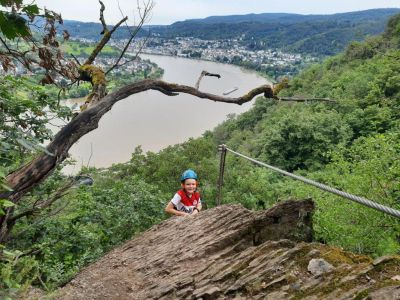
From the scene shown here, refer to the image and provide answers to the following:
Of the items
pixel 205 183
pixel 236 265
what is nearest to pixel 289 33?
pixel 205 183

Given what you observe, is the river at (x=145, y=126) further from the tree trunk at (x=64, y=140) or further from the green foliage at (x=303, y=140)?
the tree trunk at (x=64, y=140)

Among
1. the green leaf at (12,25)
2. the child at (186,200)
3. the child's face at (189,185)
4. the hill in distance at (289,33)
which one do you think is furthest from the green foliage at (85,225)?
the hill in distance at (289,33)

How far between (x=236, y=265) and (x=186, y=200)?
6.57 ft

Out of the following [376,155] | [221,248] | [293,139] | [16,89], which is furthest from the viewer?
[293,139]

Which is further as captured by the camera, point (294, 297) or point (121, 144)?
point (121, 144)

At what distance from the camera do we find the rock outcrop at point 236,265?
259 centimetres

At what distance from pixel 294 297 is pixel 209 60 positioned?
263 ft

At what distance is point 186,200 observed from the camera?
5.23m

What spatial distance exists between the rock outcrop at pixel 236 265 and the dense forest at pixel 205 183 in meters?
0.61

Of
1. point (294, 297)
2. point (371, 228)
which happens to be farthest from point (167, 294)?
point (371, 228)

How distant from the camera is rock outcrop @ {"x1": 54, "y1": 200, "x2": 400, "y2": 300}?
2.59 m

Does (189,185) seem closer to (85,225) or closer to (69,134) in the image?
(69,134)

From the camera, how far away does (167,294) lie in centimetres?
336

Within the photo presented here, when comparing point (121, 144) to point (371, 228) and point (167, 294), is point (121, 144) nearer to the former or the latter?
point (371, 228)
